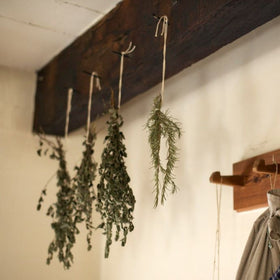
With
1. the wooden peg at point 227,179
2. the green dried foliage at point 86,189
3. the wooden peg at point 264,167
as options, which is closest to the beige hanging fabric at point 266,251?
the wooden peg at point 264,167

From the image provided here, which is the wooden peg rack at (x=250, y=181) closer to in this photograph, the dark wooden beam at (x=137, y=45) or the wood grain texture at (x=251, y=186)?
the wood grain texture at (x=251, y=186)

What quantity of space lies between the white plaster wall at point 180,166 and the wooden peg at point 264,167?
0.16 metres

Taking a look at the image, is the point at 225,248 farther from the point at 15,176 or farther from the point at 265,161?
the point at 15,176

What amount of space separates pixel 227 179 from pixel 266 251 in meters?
0.36

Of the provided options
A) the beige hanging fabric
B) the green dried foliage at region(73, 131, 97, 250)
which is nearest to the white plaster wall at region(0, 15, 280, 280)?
the beige hanging fabric

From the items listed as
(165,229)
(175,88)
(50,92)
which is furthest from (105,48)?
(165,229)

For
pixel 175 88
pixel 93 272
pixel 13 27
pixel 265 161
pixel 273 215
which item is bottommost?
pixel 93 272

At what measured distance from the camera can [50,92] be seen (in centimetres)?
313

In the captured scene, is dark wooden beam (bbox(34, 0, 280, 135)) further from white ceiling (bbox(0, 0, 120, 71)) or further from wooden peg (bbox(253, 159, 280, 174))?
wooden peg (bbox(253, 159, 280, 174))

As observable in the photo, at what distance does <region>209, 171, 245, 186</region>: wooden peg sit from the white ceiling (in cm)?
98

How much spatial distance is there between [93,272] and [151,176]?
75cm

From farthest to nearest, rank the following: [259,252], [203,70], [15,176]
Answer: [15,176] → [203,70] → [259,252]

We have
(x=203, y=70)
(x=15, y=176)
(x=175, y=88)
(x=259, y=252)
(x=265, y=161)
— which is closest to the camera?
(x=259, y=252)

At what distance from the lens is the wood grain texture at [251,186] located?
6.42 ft
